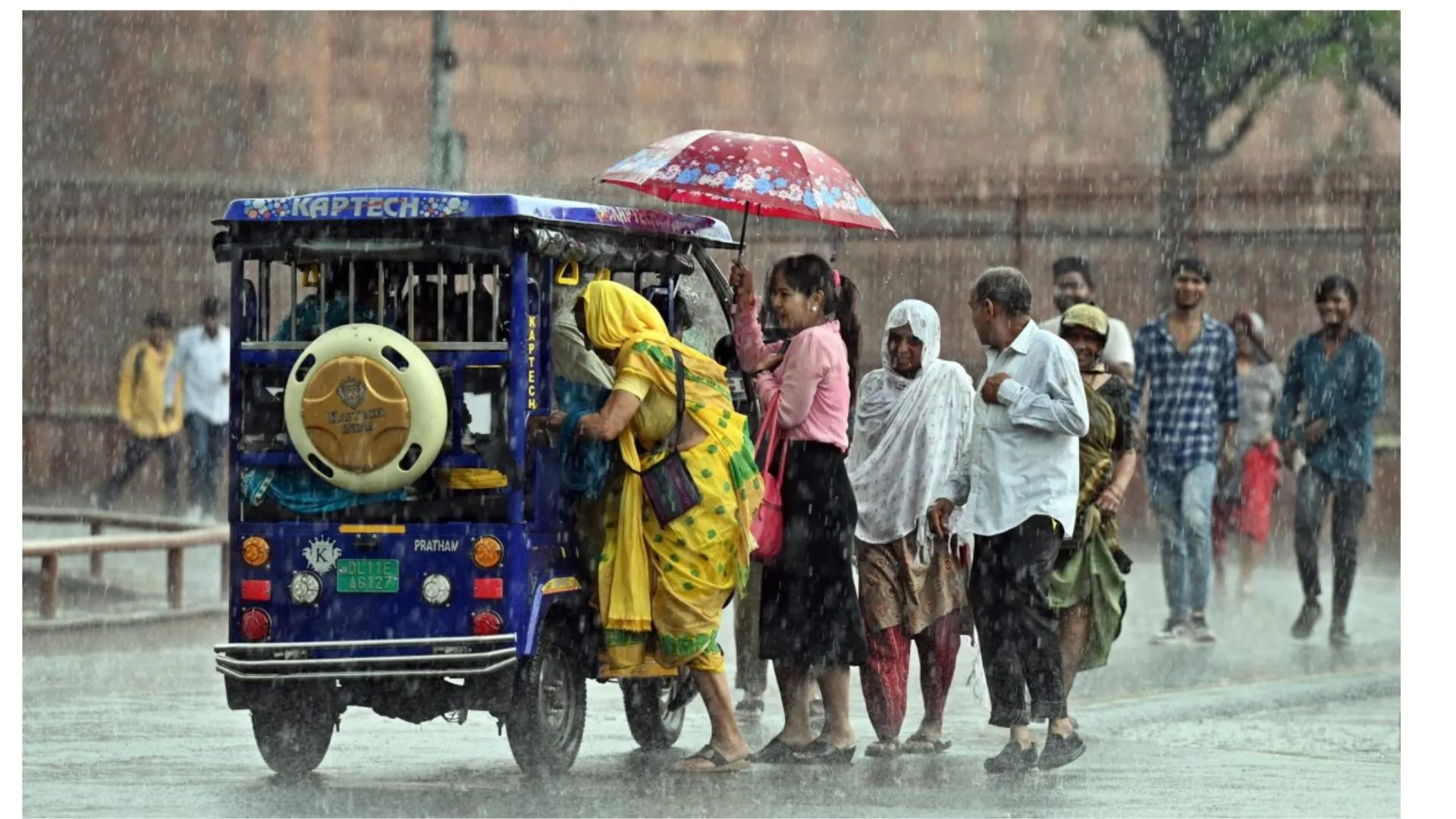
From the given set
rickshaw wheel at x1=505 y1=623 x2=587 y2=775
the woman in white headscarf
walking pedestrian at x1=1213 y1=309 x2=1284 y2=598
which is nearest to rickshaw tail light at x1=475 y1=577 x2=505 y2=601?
rickshaw wheel at x1=505 y1=623 x2=587 y2=775

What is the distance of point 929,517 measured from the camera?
9.74 m

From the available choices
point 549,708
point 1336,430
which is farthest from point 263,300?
point 1336,430

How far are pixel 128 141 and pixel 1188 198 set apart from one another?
12.2 metres

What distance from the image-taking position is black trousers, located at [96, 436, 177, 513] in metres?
21.2

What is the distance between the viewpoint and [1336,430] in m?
14.1

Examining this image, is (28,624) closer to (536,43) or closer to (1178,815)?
(1178,815)

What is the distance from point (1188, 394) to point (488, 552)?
5.98 m

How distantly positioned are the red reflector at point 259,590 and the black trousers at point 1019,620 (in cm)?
253

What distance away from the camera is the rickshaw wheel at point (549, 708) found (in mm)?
8984

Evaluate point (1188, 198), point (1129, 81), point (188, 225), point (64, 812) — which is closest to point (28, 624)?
point (64, 812)

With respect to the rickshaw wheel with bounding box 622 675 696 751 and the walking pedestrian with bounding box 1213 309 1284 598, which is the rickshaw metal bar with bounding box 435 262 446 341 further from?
the walking pedestrian with bounding box 1213 309 1284 598

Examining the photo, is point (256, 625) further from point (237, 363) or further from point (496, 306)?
point (496, 306)

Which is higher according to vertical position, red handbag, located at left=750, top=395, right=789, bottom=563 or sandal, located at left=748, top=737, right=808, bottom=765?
red handbag, located at left=750, top=395, right=789, bottom=563

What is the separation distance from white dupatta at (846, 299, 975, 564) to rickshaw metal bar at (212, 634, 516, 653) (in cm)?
176
